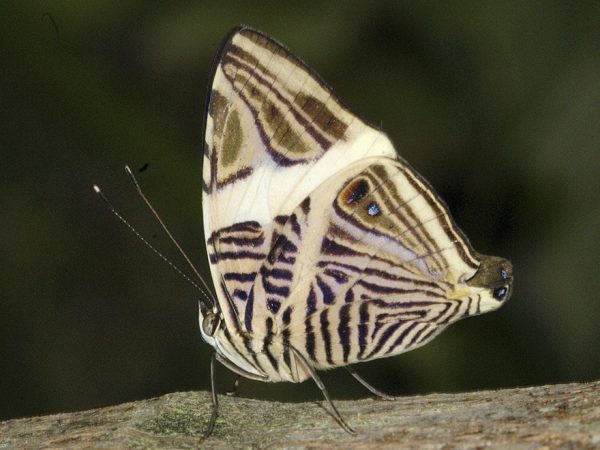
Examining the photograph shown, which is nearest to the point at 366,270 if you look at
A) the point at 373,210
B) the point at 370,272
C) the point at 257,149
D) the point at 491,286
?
the point at 370,272

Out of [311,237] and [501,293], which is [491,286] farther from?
[311,237]

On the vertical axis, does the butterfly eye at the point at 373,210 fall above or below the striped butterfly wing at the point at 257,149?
below

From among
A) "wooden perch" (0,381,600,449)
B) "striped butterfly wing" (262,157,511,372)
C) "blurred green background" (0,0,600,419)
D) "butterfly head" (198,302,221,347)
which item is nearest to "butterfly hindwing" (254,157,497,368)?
"striped butterfly wing" (262,157,511,372)

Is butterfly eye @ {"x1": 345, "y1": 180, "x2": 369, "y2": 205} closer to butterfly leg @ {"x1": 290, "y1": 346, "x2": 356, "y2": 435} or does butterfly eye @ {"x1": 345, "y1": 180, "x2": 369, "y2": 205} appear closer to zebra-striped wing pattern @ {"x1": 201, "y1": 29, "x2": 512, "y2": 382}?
zebra-striped wing pattern @ {"x1": 201, "y1": 29, "x2": 512, "y2": 382}

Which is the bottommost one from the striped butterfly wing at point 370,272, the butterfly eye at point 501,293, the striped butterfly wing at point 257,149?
the butterfly eye at point 501,293

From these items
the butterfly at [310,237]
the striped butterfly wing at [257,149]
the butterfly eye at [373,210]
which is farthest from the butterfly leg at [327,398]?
the butterfly eye at [373,210]

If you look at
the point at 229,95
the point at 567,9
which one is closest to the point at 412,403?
the point at 229,95

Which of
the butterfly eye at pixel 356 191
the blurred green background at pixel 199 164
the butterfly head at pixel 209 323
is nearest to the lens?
the butterfly head at pixel 209 323

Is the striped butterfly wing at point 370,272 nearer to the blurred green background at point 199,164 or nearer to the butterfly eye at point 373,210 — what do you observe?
the butterfly eye at point 373,210
